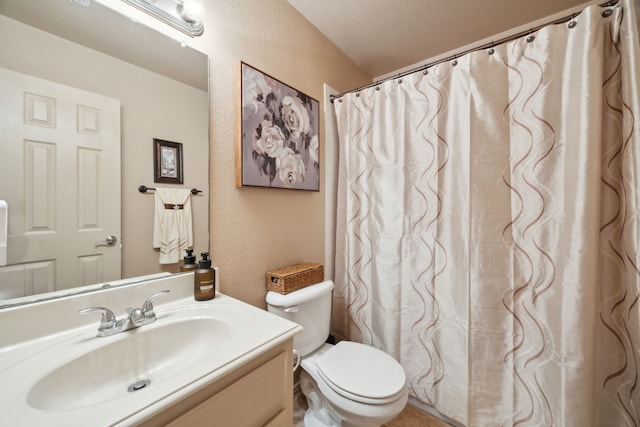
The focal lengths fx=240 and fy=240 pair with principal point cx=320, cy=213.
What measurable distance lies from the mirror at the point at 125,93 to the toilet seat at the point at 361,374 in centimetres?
80

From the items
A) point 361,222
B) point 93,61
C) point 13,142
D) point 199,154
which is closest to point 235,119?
point 199,154

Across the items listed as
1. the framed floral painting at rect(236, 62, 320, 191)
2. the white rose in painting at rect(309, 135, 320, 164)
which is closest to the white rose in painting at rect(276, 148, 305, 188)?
the framed floral painting at rect(236, 62, 320, 191)

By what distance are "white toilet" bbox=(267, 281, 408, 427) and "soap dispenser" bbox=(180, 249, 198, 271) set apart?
1.35ft

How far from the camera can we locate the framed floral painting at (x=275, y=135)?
113 centimetres

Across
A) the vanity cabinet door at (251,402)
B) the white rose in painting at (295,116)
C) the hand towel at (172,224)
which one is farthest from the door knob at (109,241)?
the white rose in painting at (295,116)

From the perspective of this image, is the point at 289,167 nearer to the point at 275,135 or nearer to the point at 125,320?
the point at 275,135

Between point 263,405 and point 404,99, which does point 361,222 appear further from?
point 263,405

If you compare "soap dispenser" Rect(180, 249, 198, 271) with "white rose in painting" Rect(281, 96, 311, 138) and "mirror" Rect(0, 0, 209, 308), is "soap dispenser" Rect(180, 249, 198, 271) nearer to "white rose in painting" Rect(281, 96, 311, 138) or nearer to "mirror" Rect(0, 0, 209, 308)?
"mirror" Rect(0, 0, 209, 308)

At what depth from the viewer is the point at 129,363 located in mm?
688

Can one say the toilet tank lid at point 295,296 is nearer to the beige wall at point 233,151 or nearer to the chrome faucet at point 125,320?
the beige wall at point 233,151

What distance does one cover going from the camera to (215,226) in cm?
106

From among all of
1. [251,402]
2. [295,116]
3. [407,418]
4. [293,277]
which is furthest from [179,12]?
[407,418]

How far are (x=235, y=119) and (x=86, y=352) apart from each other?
3.15 feet

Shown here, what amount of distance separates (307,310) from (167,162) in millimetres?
936
